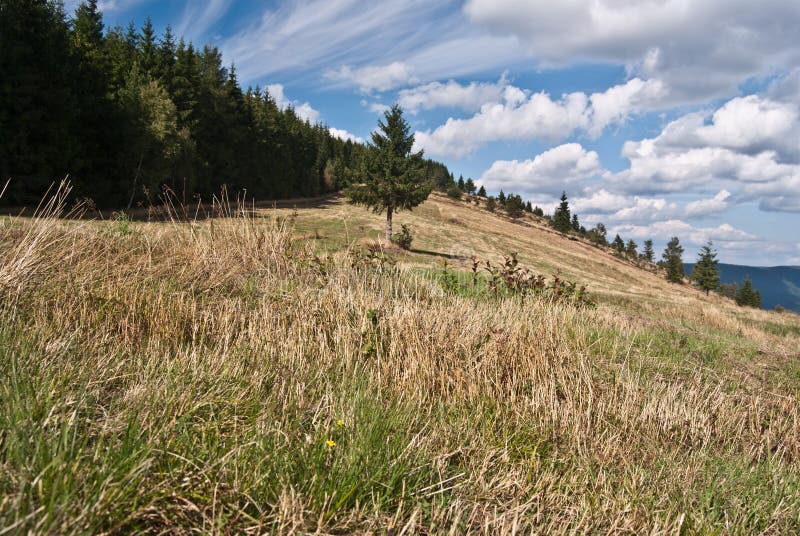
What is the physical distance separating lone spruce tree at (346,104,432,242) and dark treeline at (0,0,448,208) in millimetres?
1659

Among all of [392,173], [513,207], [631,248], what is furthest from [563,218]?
[392,173]

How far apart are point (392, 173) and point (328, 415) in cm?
3143

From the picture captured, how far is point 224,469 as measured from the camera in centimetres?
160

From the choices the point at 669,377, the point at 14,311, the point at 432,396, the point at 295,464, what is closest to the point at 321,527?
the point at 295,464

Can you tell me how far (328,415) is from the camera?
7.13 ft

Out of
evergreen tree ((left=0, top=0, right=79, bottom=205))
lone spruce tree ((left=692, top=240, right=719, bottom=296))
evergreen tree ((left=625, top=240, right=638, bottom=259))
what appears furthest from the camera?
evergreen tree ((left=625, top=240, right=638, bottom=259))

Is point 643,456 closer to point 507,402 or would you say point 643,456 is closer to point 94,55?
point 507,402

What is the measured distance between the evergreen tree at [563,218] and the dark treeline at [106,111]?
64.4 metres

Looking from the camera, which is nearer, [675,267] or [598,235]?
[675,267]

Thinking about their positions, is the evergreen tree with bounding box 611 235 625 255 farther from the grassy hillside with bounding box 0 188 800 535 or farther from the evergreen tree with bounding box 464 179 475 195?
the grassy hillside with bounding box 0 188 800 535

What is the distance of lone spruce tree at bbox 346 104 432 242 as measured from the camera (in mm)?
32250

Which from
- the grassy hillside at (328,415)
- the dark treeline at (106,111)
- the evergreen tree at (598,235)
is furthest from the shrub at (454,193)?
the grassy hillside at (328,415)

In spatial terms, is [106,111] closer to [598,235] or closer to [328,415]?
[328,415]

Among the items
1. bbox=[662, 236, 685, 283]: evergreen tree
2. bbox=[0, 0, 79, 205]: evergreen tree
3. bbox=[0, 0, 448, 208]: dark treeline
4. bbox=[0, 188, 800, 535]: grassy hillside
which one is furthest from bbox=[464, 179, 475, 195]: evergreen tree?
bbox=[0, 188, 800, 535]: grassy hillside
